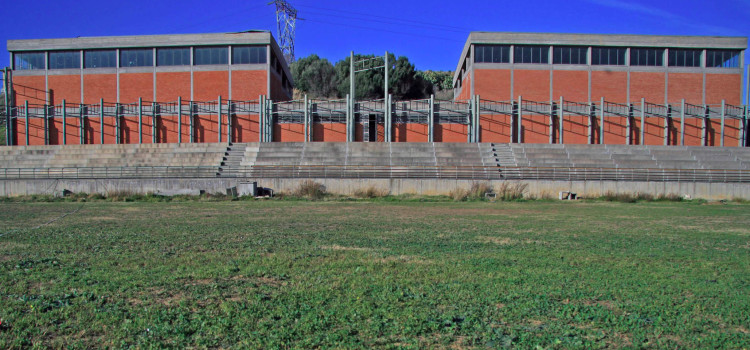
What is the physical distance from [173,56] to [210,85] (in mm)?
5058

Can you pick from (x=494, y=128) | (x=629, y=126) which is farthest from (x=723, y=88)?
(x=494, y=128)

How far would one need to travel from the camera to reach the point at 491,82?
169ft

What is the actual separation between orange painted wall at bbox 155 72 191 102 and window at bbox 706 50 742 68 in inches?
2064

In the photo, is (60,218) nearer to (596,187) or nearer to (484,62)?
(596,187)

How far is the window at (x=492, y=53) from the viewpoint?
170ft

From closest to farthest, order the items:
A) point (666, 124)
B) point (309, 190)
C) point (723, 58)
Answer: point (309, 190)
point (666, 124)
point (723, 58)

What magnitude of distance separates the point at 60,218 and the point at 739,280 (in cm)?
1825

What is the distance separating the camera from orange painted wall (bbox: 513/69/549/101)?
2016 inches

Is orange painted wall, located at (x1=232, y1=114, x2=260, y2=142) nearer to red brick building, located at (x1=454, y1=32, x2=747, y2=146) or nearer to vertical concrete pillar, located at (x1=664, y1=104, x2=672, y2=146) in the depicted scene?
red brick building, located at (x1=454, y1=32, x2=747, y2=146)

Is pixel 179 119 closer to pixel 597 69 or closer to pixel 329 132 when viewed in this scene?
pixel 329 132

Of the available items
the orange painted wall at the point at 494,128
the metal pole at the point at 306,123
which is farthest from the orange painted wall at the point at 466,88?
the metal pole at the point at 306,123

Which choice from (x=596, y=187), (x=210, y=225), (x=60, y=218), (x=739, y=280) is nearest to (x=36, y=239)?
(x=210, y=225)

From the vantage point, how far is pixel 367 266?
8414 millimetres

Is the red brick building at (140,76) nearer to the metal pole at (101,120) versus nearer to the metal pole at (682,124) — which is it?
the metal pole at (101,120)
